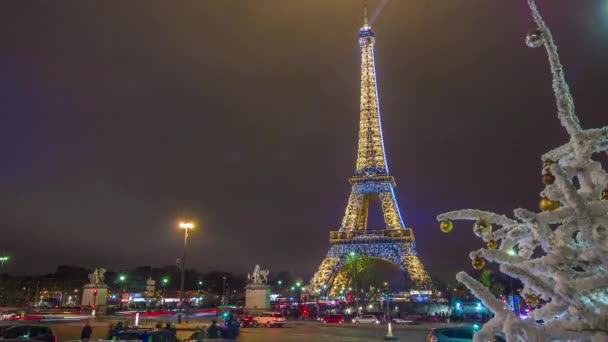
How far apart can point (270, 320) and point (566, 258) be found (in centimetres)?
3861

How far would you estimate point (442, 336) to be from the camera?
16812mm

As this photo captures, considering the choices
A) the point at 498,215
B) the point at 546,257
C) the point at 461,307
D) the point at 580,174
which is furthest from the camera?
the point at 461,307

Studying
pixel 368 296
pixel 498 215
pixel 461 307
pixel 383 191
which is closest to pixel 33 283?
pixel 368 296

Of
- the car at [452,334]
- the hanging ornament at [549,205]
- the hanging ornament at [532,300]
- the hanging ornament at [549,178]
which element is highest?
the hanging ornament at [549,178]

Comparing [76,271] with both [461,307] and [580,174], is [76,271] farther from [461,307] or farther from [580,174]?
[580,174]

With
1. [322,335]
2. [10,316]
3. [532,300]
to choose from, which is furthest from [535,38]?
[10,316]

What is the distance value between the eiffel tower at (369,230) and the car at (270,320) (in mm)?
35771

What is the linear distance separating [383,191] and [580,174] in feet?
262

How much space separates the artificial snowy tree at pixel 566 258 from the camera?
3930 mm

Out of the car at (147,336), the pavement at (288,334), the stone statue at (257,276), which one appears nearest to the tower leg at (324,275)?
the stone statue at (257,276)

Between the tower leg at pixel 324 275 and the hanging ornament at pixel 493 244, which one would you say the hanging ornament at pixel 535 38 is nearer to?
the hanging ornament at pixel 493 244

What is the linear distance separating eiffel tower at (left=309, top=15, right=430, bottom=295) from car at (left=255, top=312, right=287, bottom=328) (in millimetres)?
35771

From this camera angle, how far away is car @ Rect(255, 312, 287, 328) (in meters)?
40.1

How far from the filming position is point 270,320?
132ft
